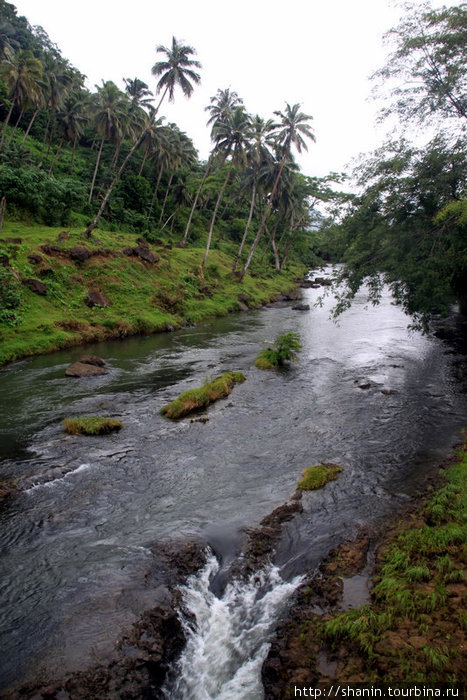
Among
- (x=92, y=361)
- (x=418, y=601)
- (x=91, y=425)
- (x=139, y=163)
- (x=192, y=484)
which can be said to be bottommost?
(x=92, y=361)

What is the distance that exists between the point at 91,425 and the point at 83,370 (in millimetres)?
6745

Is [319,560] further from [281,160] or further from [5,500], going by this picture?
[281,160]

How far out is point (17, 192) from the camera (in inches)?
1490

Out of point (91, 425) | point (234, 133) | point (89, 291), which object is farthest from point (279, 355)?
point (234, 133)

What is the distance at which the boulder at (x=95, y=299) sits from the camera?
29.7 m

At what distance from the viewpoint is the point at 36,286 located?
2766cm

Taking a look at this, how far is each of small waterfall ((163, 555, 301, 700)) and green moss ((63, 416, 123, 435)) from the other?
710 cm

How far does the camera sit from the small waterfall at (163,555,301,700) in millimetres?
5207

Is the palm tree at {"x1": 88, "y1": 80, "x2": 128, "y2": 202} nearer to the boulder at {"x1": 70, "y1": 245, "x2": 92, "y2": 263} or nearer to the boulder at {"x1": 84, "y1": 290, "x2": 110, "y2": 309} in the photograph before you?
the boulder at {"x1": 70, "y1": 245, "x2": 92, "y2": 263}

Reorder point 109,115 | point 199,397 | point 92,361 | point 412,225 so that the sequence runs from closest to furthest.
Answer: point 199,397, point 412,225, point 92,361, point 109,115

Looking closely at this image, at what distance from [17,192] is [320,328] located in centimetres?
3102

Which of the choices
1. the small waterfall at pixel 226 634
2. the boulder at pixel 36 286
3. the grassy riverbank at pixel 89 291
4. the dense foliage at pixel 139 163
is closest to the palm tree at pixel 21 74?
the dense foliage at pixel 139 163

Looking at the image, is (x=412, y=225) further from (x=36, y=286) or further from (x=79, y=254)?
(x=79, y=254)

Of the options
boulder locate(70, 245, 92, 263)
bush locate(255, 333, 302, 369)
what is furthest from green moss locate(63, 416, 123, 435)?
boulder locate(70, 245, 92, 263)
